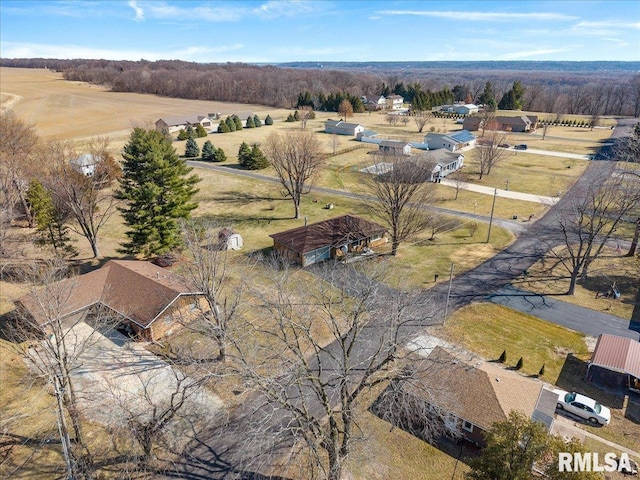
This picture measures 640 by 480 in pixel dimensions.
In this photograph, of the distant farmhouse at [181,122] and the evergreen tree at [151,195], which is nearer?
the evergreen tree at [151,195]

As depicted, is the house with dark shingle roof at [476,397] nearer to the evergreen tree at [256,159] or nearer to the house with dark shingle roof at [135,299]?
the house with dark shingle roof at [135,299]

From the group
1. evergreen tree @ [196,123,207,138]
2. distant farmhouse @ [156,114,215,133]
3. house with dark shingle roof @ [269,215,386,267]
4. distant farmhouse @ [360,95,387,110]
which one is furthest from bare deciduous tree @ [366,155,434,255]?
distant farmhouse @ [360,95,387,110]

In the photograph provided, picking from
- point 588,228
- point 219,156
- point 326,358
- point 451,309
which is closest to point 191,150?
point 219,156

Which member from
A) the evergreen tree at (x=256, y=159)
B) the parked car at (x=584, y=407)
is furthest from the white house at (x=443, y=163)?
the parked car at (x=584, y=407)

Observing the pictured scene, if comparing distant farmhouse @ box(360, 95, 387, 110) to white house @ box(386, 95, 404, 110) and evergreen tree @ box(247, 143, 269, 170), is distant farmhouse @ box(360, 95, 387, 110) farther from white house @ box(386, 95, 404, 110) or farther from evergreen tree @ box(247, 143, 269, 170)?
evergreen tree @ box(247, 143, 269, 170)

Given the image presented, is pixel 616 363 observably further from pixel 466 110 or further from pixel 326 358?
pixel 466 110

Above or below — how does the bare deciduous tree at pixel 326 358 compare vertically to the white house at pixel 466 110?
below

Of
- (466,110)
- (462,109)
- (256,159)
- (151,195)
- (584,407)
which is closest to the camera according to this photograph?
(584,407)
